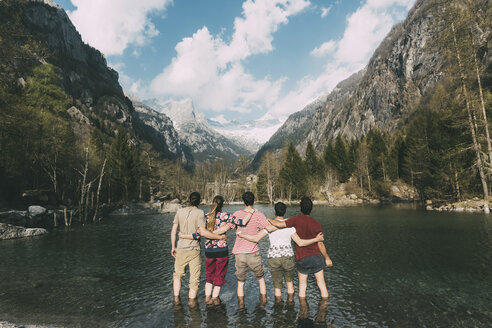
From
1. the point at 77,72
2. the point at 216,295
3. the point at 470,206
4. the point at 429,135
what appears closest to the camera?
the point at 216,295

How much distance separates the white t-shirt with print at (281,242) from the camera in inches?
264

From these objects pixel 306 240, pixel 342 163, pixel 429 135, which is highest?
pixel 429 135

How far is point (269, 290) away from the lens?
27.6 feet

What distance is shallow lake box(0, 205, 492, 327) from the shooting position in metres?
6.38

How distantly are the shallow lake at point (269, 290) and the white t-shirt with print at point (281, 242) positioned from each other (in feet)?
5.10

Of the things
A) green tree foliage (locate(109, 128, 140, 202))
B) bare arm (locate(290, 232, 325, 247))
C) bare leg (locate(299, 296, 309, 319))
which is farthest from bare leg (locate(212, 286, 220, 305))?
green tree foliage (locate(109, 128, 140, 202))

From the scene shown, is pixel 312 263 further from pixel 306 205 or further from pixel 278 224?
pixel 306 205

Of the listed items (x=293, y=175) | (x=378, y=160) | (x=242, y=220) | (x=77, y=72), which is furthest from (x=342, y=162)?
(x=77, y=72)

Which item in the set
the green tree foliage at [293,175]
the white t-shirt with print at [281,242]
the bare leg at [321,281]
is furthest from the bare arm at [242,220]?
the green tree foliage at [293,175]

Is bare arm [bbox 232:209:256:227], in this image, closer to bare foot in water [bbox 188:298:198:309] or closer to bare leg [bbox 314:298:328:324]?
A: bare foot in water [bbox 188:298:198:309]

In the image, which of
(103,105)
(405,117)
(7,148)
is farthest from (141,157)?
(405,117)

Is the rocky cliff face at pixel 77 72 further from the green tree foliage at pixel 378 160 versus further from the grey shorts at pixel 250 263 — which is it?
the grey shorts at pixel 250 263

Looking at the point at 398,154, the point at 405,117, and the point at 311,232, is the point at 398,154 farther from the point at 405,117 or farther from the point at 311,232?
the point at 405,117

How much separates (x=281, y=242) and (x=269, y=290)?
2.78 meters
